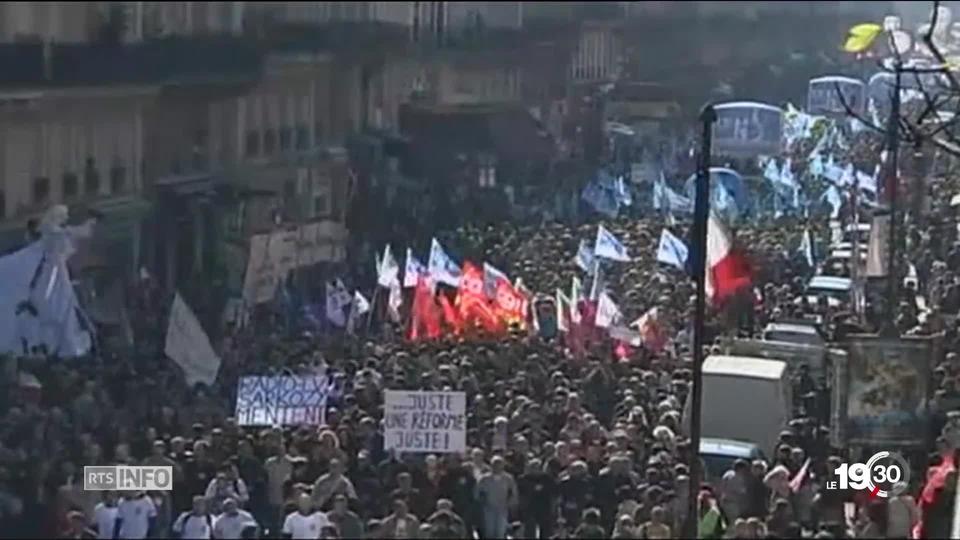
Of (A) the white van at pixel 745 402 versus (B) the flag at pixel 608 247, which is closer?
(A) the white van at pixel 745 402

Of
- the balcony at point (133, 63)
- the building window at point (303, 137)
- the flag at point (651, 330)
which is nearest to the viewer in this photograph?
the balcony at point (133, 63)

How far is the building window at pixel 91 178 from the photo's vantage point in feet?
22.1

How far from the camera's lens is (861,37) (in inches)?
340

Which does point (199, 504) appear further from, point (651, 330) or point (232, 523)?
point (651, 330)

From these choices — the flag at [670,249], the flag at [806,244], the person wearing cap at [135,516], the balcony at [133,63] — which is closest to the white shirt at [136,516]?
the person wearing cap at [135,516]

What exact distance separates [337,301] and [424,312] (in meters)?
0.44

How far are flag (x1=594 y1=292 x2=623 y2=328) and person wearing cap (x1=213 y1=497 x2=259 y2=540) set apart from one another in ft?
8.37

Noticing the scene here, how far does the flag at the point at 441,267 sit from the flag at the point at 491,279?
143mm

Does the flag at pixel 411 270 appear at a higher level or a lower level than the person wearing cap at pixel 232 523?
higher

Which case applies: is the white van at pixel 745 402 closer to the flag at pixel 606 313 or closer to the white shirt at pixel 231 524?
the flag at pixel 606 313

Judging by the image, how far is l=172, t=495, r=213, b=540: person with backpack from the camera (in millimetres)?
5246

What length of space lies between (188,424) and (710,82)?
298 cm

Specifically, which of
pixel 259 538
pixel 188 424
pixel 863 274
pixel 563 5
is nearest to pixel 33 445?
pixel 188 424

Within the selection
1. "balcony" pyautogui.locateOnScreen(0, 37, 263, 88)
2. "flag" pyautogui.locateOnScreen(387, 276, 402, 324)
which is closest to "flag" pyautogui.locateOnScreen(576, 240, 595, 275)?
"flag" pyautogui.locateOnScreen(387, 276, 402, 324)
